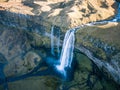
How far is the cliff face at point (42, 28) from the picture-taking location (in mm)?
30203

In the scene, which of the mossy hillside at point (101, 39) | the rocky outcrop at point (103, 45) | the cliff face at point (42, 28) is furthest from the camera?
the cliff face at point (42, 28)

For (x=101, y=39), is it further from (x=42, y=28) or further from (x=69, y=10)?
(x=42, y=28)

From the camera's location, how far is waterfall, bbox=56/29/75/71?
31469 millimetres

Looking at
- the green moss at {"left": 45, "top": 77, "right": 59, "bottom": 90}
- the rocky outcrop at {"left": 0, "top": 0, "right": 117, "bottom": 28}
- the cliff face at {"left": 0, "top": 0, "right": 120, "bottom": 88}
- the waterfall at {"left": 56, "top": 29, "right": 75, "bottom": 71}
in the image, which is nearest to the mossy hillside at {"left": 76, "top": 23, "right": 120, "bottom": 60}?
the cliff face at {"left": 0, "top": 0, "right": 120, "bottom": 88}

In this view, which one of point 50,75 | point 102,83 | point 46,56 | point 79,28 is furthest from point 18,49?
point 102,83

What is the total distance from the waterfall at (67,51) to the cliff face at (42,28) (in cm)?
75

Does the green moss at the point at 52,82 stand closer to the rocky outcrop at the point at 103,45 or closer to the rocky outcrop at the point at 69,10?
the rocky outcrop at the point at 103,45

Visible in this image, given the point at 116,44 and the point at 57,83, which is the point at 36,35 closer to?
the point at 57,83

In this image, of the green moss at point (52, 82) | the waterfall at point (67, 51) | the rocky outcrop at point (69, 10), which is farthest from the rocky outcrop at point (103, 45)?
the green moss at point (52, 82)

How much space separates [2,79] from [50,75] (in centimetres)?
663

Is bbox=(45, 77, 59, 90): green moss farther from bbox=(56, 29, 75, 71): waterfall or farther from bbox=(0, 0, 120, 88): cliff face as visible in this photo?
bbox=(0, 0, 120, 88): cliff face

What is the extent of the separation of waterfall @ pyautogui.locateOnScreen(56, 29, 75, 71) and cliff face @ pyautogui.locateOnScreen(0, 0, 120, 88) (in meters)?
0.75

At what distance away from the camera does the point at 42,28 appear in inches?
1344

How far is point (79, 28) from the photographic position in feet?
104
